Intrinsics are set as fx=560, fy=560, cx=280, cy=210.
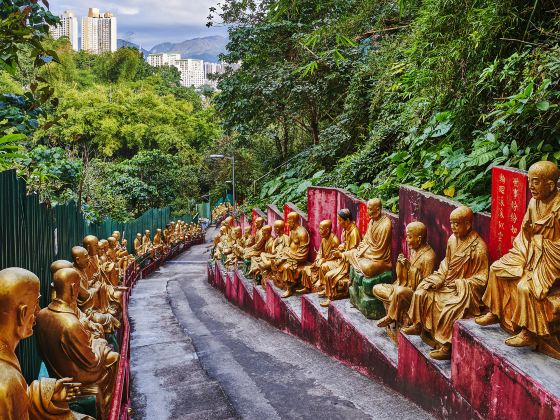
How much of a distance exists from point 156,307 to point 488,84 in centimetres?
934

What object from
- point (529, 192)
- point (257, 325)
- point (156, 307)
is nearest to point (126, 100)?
point (156, 307)

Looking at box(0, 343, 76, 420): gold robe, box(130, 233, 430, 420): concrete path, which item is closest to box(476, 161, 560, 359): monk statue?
box(130, 233, 430, 420): concrete path

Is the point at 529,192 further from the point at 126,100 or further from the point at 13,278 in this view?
the point at 126,100

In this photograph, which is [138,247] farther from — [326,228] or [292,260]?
[326,228]

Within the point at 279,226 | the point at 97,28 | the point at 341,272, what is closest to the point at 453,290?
the point at 341,272

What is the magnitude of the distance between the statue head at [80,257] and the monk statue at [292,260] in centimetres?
496

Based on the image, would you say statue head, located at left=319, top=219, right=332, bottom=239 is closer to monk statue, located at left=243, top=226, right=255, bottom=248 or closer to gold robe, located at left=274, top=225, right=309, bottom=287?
gold robe, located at left=274, top=225, right=309, bottom=287

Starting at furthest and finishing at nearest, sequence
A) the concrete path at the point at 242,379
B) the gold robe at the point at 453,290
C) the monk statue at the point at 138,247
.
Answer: the monk statue at the point at 138,247, the concrete path at the point at 242,379, the gold robe at the point at 453,290

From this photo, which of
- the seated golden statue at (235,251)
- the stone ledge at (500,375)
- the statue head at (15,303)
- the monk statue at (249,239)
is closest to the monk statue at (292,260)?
the monk statue at (249,239)

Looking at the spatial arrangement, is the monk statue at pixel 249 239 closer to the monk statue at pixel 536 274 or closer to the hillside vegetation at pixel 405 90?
the hillside vegetation at pixel 405 90

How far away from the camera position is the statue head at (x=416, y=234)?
20.7 ft

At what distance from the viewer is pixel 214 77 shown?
23.1 m

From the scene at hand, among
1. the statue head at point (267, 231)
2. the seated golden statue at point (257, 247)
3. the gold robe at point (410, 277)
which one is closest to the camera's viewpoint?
the gold robe at point (410, 277)

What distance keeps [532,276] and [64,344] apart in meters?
3.78
